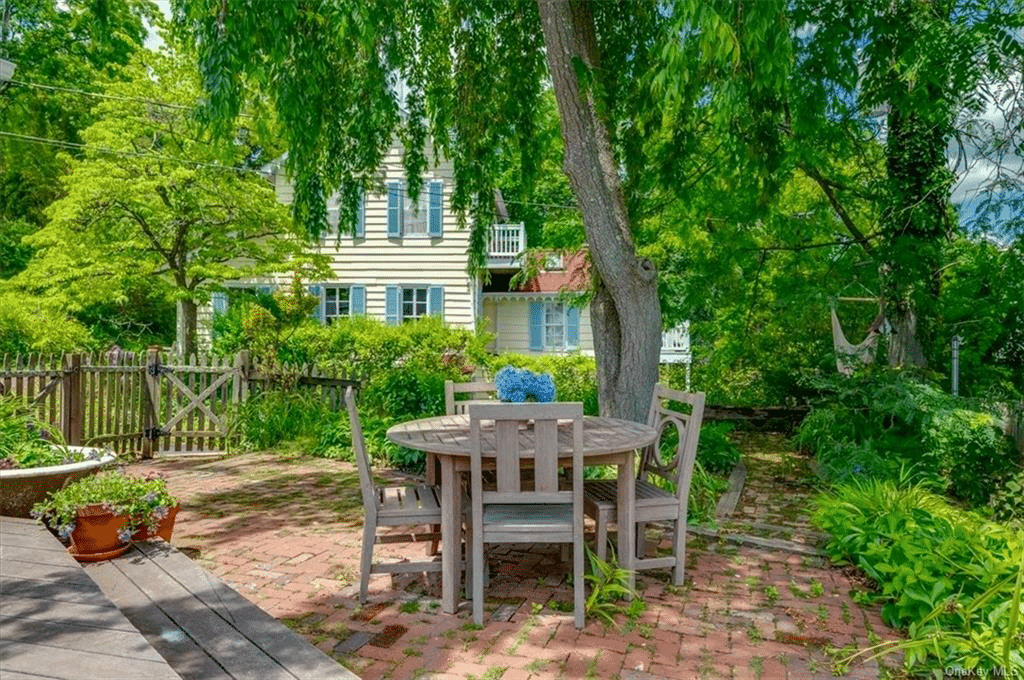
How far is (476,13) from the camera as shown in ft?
23.7

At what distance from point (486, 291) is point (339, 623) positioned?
16.2m

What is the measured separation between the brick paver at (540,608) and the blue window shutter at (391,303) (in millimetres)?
11681

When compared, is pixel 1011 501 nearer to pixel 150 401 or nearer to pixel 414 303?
pixel 150 401

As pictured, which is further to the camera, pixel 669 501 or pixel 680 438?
pixel 680 438

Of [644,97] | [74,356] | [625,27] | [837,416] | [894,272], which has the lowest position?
[837,416]

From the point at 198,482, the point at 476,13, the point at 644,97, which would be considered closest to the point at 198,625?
the point at 198,482

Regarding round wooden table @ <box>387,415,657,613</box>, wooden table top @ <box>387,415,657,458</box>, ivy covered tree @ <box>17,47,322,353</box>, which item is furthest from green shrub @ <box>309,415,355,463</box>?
ivy covered tree @ <box>17,47,322,353</box>

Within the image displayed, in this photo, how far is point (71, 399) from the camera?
25.9 feet

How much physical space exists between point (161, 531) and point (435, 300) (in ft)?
44.0

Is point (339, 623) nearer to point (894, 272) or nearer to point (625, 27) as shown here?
point (625, 27)

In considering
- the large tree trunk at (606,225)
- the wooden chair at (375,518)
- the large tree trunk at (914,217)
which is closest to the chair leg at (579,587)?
the wooden chair at (375,518)

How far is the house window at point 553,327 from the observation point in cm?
1967

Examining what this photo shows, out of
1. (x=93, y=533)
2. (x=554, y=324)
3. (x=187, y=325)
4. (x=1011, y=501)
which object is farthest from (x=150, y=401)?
(x=554, y=324)

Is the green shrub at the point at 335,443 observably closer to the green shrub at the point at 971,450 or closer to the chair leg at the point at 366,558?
the chair leg at the point at 366,558
